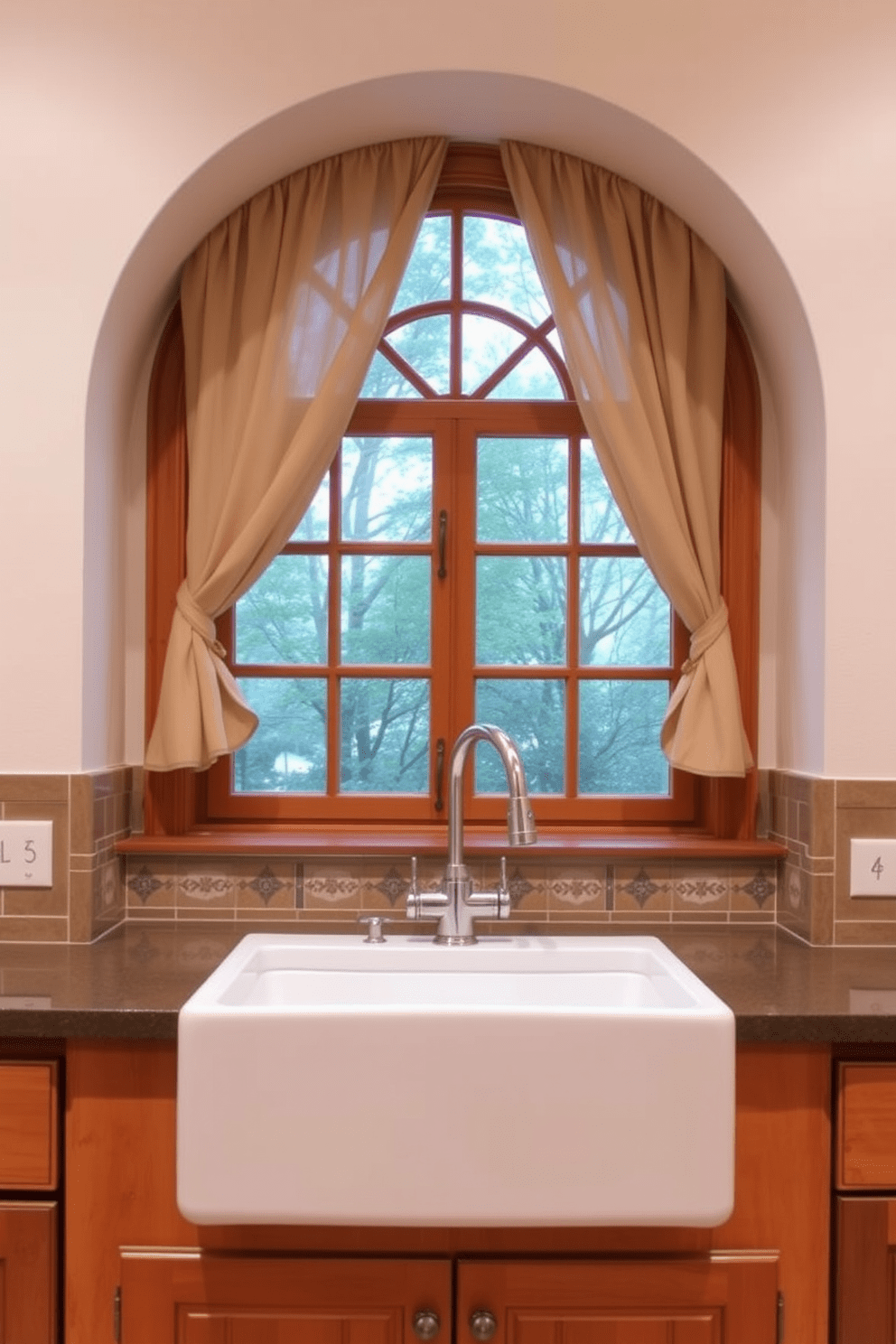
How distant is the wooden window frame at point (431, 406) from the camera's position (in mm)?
2357

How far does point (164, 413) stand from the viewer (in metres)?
2.38

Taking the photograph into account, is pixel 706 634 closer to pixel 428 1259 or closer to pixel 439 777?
pixel 439 777

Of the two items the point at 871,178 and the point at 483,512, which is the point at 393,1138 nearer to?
the point at 483,512

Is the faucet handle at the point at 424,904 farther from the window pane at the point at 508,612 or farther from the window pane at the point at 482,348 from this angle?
the window pane at the point at 482,348

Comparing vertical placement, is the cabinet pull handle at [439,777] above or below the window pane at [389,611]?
below

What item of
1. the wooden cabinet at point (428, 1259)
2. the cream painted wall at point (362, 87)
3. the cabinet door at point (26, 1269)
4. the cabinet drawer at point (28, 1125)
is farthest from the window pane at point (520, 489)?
the cabinet door at point (26, 1269)

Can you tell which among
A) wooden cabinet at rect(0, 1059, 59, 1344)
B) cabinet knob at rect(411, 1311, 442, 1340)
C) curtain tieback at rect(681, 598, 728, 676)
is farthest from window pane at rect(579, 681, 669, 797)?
wooden cabinet at rect(0, 1059, 59, 1344)

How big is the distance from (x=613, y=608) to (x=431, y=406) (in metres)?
0.52

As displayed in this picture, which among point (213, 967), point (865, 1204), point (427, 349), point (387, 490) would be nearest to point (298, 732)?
point (387, 490)

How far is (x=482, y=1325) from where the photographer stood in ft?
5.31

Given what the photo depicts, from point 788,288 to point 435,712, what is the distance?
3.16 ft

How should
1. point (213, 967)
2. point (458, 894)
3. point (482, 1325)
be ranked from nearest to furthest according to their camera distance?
point (482, 1325), point (213, 967), point (458, 894)

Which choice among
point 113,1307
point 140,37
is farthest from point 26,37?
point 113,1307

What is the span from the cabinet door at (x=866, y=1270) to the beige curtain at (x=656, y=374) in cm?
79
